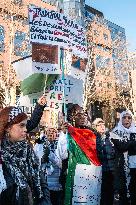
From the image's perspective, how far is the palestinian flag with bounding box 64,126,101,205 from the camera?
5531mm

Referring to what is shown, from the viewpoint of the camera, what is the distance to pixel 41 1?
33438mm

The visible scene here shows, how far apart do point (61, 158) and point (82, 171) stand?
39 cm

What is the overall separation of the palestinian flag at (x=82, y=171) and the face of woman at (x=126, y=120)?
1.27m

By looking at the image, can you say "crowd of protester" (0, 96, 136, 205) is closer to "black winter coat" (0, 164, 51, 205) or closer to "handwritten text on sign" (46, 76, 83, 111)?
"black winter coat" (0, 164, 51, 205)

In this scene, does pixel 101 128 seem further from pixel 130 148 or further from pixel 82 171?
pixel 82 171

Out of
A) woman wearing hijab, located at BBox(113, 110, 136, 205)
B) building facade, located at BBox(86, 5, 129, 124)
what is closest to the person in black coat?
woman wearing hijab, located at BBox(113, 110, 136, 205)

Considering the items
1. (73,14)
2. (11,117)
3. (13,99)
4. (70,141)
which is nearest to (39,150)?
(70,141)

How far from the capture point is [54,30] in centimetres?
621

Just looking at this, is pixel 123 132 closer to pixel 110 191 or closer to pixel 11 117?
pixel 110 191

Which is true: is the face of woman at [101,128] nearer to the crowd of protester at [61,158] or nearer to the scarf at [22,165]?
the crowd of protester at [61,158]

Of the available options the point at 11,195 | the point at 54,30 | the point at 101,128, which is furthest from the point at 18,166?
the point at 101,128

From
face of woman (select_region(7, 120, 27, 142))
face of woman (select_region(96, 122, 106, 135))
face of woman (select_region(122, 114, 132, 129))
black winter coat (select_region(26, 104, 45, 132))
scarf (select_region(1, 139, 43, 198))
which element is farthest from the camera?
face of woman (select_region(122, 114, 132, 129))

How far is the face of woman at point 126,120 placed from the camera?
693 centimetres

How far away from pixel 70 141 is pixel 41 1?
95.6 ft
